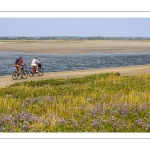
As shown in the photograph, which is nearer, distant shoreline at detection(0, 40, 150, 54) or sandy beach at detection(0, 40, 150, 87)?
sandy beach at detection(0, 40, 150, 87)

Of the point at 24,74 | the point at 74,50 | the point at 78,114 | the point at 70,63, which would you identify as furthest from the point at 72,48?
the point at 78,114

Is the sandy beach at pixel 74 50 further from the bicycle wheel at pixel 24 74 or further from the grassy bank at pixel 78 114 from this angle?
the grassy bank at pixel 78 114

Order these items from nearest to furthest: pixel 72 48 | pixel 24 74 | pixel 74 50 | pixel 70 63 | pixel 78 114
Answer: pixel 78 114, pixel 24 74, pixel 70 63, pixel 74 50, pixel 72 48

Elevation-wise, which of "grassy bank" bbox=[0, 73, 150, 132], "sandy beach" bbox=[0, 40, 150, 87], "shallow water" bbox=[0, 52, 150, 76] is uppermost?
"grassy bank" bbox=[0, 73, 150, 132]

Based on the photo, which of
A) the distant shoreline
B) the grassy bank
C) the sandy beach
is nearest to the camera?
the grassy bank

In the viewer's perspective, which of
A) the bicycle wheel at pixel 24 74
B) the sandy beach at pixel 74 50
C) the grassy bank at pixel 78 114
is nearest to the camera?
the grassy bank at pixel 78 114

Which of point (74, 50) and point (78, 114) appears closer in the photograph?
point (78, 114)

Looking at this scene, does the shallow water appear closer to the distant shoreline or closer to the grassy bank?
the distant shoreline

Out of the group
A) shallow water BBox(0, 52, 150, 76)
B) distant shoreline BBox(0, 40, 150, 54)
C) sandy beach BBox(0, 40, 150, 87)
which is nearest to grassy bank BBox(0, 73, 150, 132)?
sandy beach BBox(0, 40, 150, 87)

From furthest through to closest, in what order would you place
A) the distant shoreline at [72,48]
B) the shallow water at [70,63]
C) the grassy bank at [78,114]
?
1. the distant shoreline at [72,48]
2. the shallow water at [70,63]
3. the grassy bank at [78,114]

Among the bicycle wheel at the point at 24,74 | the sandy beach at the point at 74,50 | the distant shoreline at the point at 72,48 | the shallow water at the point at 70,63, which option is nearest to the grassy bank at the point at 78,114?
the sandy beach at the point at 74,50

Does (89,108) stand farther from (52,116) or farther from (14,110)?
(14,110)

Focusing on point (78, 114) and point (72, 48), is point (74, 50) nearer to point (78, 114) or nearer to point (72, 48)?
point (72, 48)
